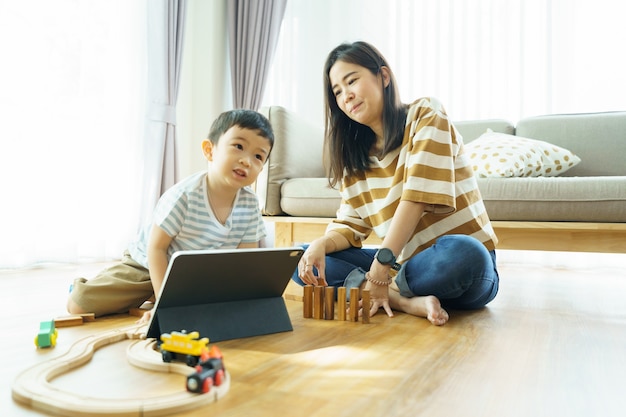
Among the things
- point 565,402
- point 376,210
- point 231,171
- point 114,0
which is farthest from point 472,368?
point 114,0

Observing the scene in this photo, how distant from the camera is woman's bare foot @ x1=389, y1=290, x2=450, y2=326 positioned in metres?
1.22

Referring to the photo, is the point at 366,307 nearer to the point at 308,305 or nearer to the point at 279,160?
the point at 308,305

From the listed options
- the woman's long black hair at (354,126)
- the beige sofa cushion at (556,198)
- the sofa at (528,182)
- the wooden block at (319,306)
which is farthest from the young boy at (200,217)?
the sofa at (528,182)

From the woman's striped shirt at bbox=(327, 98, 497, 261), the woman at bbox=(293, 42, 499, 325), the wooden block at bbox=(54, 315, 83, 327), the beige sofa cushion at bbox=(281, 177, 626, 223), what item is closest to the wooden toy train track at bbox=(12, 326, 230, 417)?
the wooden block at bbox=(54, 315, 83, 327)

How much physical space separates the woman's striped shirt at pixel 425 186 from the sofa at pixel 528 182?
683 millimetres

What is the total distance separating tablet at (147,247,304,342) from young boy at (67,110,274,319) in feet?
0.96

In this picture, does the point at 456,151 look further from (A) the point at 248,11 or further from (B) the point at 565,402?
(A) the point at 248,11

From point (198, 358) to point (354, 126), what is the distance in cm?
90

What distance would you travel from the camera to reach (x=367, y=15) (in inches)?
133

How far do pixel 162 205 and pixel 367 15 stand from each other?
2.49m

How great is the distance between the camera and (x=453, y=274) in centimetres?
124

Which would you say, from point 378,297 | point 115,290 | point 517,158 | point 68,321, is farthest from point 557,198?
point 68,321

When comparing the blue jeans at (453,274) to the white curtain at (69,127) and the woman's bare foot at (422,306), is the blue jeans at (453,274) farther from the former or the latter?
the white curtain at (69,127)

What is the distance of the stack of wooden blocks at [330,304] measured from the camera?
4.07ft
